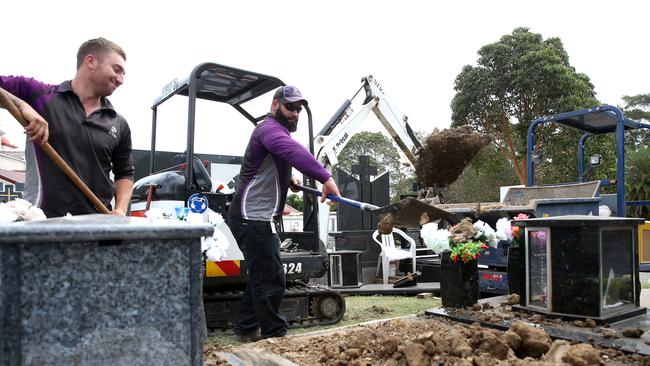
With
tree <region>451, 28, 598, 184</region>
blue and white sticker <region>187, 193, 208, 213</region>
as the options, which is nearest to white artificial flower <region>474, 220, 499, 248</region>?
blue and white sticker <region>187, 193, 208, 213</region>

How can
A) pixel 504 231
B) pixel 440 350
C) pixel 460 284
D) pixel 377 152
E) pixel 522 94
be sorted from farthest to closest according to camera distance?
1. pixel 377 152
2. pixel 522 94
3. pixel 504 231
4. pixel 460 284
5. pixel 440 350

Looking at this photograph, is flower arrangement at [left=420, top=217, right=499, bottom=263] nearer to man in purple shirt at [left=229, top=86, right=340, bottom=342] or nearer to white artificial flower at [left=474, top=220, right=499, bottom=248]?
white artificial flower at [left=474, top=220, right=499, bottom=248]

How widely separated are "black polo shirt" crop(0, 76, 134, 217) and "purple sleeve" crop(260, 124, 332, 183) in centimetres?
134

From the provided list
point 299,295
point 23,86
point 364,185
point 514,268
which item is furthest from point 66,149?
point 364,185

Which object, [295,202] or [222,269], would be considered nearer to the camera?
[222,269]

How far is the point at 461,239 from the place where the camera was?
14.9 ft

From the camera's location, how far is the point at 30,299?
51.2 inches

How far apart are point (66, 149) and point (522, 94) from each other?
22.4m

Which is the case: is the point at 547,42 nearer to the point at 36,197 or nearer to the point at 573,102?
the point at 573,102

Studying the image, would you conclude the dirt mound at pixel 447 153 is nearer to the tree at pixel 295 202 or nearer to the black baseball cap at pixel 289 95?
the black baseball cap at pixel 289 95

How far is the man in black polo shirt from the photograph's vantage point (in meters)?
2.57

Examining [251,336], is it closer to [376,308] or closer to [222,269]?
[222,269]

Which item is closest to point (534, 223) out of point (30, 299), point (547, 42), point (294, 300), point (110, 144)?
point (294, 300)

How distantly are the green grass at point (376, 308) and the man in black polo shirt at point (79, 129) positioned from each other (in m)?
3.05
